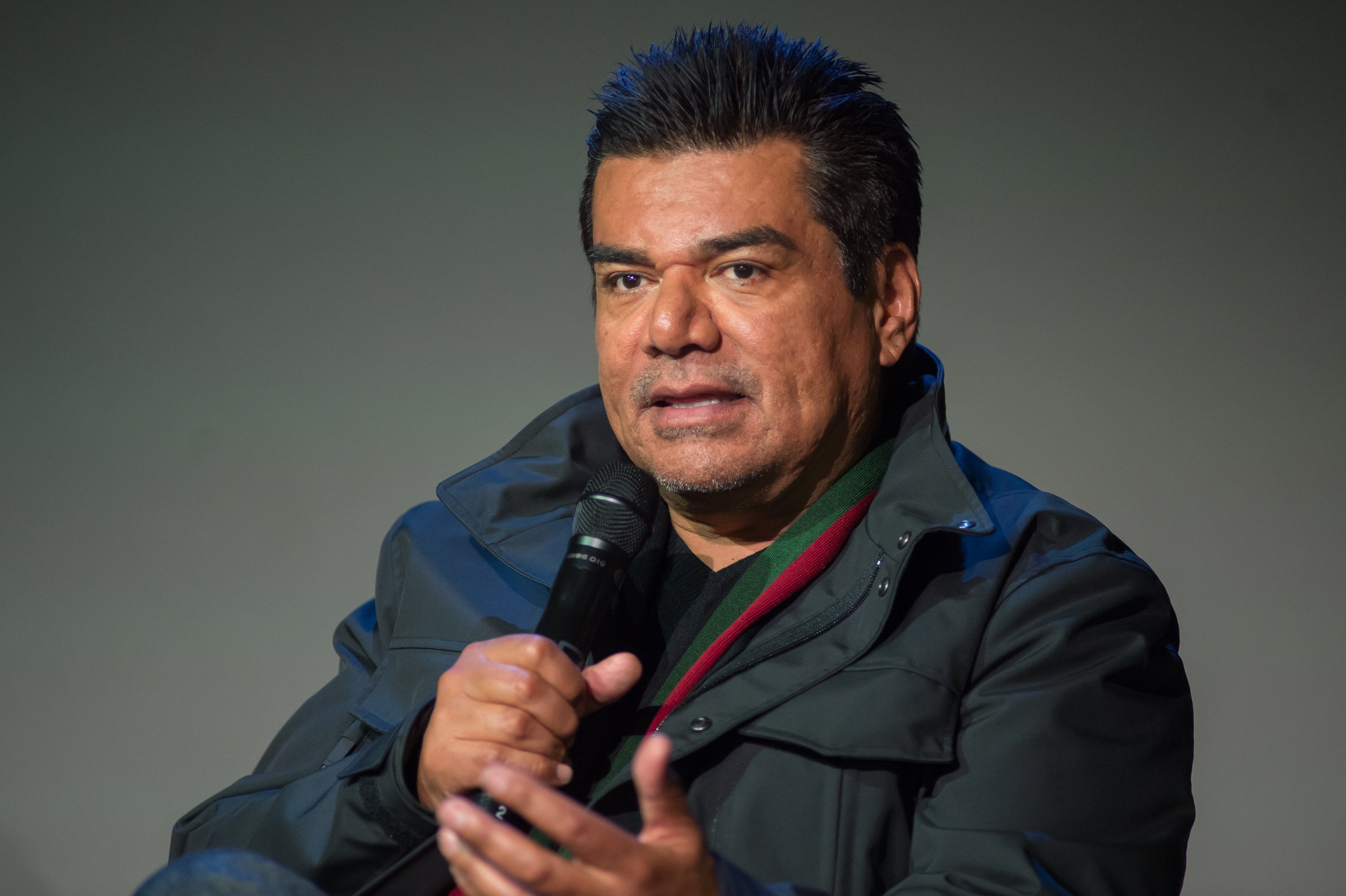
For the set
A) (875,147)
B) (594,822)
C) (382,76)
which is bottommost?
(594,822)

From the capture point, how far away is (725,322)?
5.04 feet

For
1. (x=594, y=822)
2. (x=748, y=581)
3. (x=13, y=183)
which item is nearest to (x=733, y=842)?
(x=748, y=581)

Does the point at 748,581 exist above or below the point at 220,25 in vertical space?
below

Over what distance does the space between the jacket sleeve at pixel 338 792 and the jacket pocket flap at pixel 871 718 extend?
1.37 feet

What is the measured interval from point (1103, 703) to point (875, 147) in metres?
0.89

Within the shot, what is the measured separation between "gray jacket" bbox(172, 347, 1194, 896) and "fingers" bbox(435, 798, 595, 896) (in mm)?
352

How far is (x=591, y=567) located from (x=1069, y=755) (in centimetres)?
56

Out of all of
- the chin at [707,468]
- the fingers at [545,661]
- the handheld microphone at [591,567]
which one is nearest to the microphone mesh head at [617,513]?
the handheld microphone at [591,567]

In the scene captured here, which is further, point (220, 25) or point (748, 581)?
point (220, 25)

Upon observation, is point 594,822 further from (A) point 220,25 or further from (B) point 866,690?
(A) point 220,25

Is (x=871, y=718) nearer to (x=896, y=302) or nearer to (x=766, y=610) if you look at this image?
(x=766, y=610)

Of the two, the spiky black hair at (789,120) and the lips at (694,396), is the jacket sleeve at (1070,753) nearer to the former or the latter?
the lips at (694,396)

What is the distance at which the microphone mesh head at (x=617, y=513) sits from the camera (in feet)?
4.23

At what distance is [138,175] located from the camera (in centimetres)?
272
